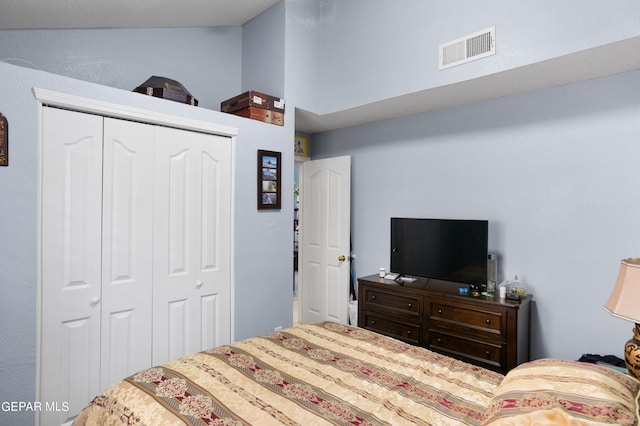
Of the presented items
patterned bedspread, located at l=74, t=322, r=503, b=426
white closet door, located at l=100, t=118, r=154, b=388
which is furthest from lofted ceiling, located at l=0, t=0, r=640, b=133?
patterned bedspread, located at l=74, t=322, r=503, b=426

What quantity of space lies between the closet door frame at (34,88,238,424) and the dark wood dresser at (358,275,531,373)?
133 cm

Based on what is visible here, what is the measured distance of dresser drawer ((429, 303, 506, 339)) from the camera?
257 centimetres

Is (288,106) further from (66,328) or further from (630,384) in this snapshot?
(630,384)

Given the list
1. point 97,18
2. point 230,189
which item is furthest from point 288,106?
point 97,18

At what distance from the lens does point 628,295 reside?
1349mm

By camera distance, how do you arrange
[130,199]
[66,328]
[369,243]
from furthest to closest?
[369,243], [130,199], [66,328]

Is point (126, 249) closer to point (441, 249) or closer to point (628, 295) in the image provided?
point (441, 249)

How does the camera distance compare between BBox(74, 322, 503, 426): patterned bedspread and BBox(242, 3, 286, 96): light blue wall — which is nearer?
BBox(74, 322, 503, 426): patterned bedspread

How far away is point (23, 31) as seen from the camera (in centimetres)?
245

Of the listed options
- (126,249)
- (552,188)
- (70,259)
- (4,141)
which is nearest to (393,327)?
(552,188)

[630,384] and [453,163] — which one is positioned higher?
[453,163]

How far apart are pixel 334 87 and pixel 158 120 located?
1658mm

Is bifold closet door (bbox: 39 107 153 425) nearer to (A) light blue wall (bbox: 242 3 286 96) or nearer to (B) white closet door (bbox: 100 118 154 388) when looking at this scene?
(B) white closet door (bbox: 100 118 154 388)

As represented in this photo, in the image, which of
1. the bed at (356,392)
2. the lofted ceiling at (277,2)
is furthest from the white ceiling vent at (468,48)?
the bed at (356,392)
